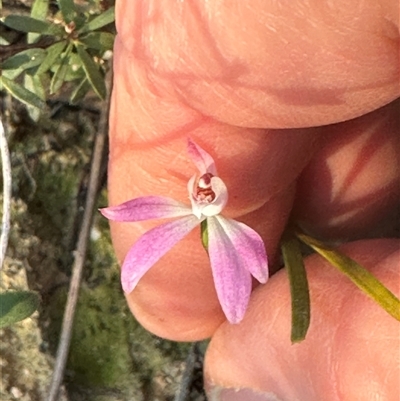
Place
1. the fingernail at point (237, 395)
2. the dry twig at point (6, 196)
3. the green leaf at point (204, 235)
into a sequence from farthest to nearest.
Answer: the fingernail at point (237, 395) < the dry twig at point (6, 196) < the green leaf at point (204, 235)

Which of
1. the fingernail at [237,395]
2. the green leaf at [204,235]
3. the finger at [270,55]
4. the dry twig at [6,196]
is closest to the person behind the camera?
the finger at [270,55]

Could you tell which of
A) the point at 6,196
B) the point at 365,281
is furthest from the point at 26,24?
the point at 365,281

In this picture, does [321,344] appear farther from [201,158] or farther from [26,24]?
[26,24]

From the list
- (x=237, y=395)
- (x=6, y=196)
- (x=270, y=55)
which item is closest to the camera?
(x=270, y=55)

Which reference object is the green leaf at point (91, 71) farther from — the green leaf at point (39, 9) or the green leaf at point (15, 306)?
the green leaf at point (15, 306)

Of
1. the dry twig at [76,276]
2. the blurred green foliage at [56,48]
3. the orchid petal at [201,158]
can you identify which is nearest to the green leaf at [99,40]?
the blurred green foliage at [56,48]

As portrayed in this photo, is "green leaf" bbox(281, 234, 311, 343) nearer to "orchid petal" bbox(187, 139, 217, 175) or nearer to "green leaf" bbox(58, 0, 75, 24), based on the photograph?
"orchid petal" bbox(187, 139, 217, 175)
